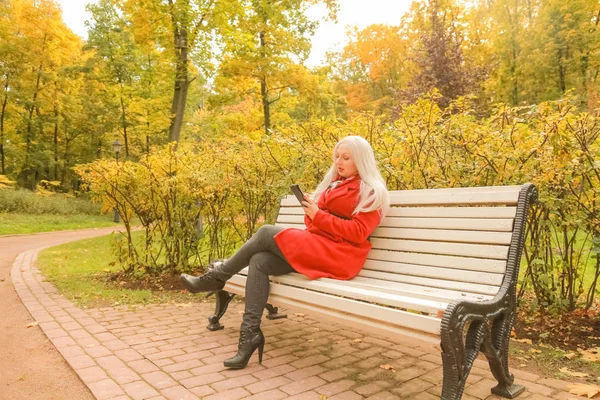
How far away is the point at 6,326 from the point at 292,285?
3.06 meters

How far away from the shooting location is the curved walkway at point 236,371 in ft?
9.50

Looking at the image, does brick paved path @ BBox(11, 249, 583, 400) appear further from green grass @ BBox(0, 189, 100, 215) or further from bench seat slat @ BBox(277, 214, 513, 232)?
green grass @ BBox(0, 189, 100, 215)

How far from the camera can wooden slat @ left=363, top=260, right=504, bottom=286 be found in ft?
9.20

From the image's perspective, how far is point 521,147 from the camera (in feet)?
12.2

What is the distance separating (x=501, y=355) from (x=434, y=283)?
0.57 m

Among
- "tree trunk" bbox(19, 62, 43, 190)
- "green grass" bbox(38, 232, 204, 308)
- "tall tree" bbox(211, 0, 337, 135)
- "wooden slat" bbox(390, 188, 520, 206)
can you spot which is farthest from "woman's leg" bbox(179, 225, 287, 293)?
"tree trunk" bbox(19, 62, 43, 190)

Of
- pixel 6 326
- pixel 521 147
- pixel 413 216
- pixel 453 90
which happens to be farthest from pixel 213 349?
pixel 453 90

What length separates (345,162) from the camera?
3.51 meters

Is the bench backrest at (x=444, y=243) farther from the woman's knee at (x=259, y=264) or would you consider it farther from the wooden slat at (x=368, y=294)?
the woman's knee at (x=259, y=264)

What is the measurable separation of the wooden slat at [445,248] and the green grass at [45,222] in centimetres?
1580

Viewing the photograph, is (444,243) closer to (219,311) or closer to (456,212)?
(456,212)

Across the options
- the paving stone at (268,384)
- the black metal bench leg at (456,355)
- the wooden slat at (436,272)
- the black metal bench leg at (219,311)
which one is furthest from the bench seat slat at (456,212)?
the black metal bench leg at (219,311)

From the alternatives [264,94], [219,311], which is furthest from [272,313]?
[264,94]

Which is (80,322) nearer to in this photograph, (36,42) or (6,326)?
(6,326)
